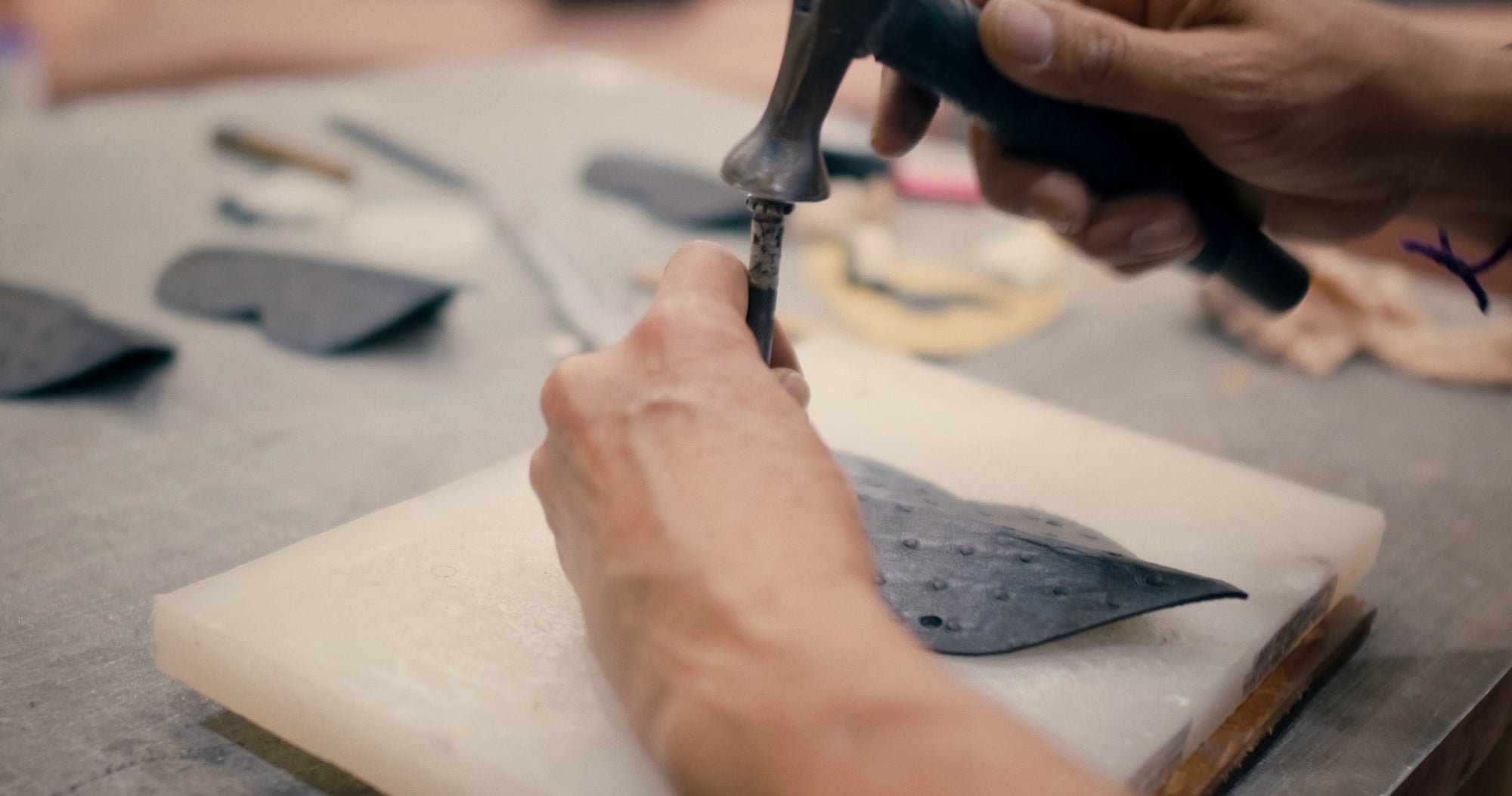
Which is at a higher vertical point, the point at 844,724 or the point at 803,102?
the point at 803,102

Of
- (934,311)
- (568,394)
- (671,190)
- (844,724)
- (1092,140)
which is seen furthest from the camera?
(671,190)

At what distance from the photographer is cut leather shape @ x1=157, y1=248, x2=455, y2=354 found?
1198 millimetres

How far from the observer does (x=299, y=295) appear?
1.25 m

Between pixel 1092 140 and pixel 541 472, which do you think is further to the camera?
pixel 1092 140

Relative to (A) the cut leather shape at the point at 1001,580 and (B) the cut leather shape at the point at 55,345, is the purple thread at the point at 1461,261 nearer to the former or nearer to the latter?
(A) the cut leather shape at the point at 1001,580

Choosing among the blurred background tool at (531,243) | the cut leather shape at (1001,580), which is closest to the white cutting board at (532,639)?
the cut leather shape at (1001,580)

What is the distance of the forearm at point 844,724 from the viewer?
0.44 metres

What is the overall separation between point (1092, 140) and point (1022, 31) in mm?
140

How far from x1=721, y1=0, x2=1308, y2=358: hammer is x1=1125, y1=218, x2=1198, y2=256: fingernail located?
0.05 ft

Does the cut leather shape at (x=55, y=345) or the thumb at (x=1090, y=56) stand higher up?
the thumb at (x=1090, y=56)

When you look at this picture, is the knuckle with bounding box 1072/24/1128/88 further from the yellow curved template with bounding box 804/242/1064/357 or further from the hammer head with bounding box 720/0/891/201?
the yellow curved template with bounding box 804/242/1064/357

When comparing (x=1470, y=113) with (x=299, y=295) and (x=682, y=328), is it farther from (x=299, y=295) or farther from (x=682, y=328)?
(x=299, y=295)

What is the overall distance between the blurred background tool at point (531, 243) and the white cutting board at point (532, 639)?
1.42ft

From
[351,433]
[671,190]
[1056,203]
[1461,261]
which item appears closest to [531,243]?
[671,190]
